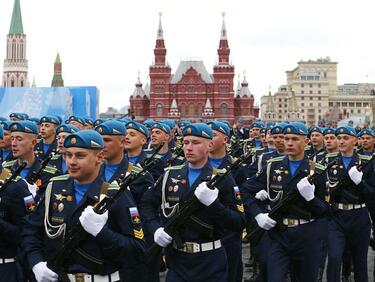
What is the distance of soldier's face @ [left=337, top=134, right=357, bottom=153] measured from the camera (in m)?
9.10

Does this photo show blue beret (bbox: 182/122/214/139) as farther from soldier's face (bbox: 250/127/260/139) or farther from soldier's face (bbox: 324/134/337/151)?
soldier's face (bbox: 250/127/260/139)

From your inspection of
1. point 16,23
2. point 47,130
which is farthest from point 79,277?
point 16,23

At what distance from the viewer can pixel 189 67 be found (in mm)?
94312

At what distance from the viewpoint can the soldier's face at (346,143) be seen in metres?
9.10

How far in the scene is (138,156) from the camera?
8.68 metres

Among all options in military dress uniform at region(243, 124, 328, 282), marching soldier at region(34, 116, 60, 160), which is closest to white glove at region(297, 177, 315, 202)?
military dress uniform at region(243, 124, 328, 282)

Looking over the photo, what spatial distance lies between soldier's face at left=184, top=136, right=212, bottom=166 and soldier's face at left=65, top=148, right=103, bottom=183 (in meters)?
1.45

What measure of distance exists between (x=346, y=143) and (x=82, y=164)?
558cm

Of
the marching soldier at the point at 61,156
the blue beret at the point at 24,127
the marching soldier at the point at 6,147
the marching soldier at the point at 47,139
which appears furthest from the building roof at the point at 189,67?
the blue beret at the point at 24,127

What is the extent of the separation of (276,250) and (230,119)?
85004 millimetres

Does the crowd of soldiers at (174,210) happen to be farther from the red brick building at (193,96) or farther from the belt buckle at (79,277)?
the red brick building at (193,96)

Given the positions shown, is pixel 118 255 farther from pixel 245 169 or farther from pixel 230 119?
pixel 230 119

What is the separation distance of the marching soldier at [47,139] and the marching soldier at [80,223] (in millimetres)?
5444

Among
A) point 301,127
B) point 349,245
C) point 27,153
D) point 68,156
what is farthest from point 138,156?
point 68,156
